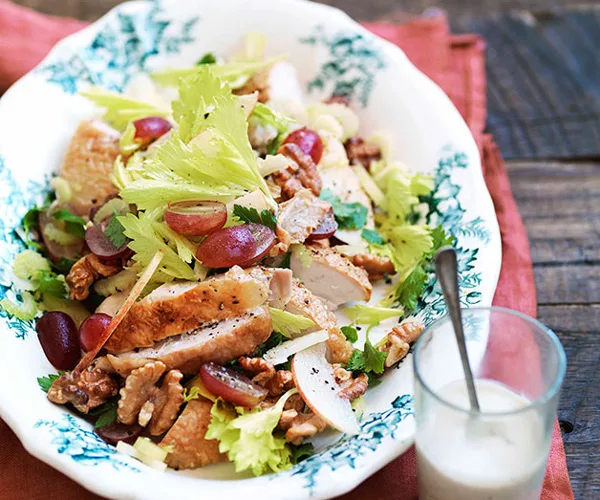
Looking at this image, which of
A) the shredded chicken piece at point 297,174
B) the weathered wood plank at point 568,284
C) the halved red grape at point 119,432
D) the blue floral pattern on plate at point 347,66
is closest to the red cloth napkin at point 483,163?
the weathered wood plank at point 568,284

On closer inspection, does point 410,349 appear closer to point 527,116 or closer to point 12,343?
point 12,343

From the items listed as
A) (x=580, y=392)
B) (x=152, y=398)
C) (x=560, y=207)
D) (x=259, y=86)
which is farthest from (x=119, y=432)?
(x=560, y=207)

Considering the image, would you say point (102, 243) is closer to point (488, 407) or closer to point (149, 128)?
point (149, 128)

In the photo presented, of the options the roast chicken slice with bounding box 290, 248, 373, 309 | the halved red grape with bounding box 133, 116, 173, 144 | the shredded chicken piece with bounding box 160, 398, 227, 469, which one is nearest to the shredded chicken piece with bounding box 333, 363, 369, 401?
the roast chicken slice with bounding box 290, 248, 373, 309

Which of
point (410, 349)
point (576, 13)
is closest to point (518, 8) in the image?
point (576, 13)

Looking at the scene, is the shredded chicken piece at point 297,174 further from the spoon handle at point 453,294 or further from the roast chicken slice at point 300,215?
the spoon handle at point 453,294

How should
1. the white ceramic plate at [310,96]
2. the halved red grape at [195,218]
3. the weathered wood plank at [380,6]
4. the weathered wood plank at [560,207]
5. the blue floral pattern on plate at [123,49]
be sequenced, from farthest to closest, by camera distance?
the weathered wood plank at [380,6] → the blue floral pattern on plate at [123,49] → the weathered wood plank at [560,207] → the halved red grape at [195,218] → the white ceramic plate at [310,96]
